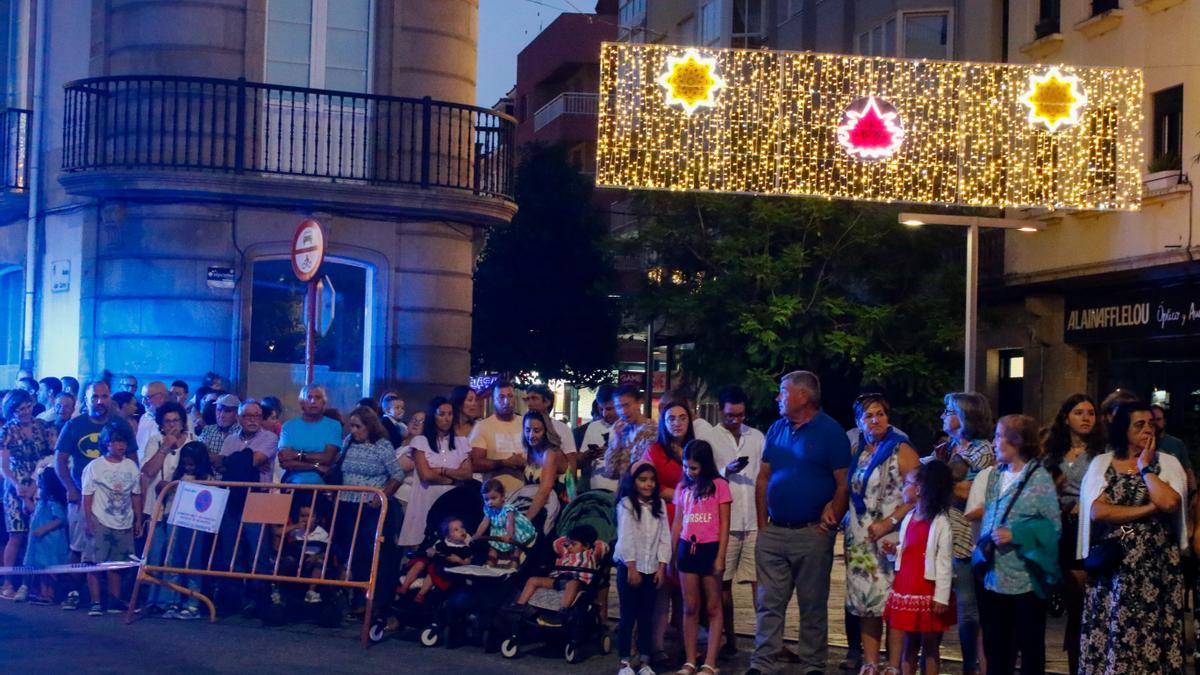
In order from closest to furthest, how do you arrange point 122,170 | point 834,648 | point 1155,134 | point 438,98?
1. point 834,648
2. point 122,170
3. point 438,98
4. point 1155,134

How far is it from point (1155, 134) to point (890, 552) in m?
14.9

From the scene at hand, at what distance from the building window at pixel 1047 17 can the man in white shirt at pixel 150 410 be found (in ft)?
51.9

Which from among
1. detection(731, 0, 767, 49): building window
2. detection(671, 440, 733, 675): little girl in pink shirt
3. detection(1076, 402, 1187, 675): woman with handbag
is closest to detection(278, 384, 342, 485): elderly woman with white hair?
detection(671, 440, 733, 675): little girl in pink shirt

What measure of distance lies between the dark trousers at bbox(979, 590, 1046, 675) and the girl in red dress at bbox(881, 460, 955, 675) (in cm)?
25

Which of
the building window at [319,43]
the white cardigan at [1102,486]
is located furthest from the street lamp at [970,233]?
the white cardigan at [1102,486]

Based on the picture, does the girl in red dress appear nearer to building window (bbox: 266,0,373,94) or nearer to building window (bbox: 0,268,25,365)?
building window (bbox: 266,0,373,94)

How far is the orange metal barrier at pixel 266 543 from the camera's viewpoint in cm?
1281

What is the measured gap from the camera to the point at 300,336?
2089cm

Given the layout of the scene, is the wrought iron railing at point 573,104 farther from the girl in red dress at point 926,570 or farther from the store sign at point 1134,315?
the girl in red dress at point 926,570

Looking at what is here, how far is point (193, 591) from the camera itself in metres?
13.2

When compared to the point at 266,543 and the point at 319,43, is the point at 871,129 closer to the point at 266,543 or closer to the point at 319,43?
the point at 266,543

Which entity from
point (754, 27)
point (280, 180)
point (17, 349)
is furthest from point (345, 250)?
point (754, 27)

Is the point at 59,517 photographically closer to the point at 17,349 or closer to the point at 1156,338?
the point at 17,349

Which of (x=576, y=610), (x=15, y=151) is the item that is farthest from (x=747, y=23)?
(x=576, y=610)
